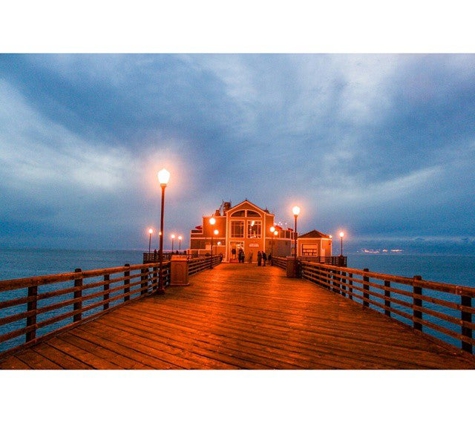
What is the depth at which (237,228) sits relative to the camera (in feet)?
127

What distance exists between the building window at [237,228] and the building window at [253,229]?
0.87 meters

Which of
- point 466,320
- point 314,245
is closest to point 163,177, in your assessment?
point 466,320

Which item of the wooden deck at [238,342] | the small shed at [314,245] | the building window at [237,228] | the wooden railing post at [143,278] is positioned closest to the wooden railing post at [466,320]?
the wooden deck at [238,342]

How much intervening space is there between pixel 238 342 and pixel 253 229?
33.5 metres

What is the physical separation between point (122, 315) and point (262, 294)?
16.3 ft

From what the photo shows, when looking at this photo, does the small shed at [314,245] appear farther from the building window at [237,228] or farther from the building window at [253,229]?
the building window at [237,228]

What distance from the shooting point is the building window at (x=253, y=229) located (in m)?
38.4

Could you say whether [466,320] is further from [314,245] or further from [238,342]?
[314,245]

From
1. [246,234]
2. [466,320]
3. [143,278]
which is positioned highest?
[246,234]

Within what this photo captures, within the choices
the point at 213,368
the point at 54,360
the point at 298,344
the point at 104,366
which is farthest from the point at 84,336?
the point at 298,344

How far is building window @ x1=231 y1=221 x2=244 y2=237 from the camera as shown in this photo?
38406mm

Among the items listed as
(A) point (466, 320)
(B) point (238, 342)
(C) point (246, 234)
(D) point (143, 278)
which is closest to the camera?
(A) point (466, 320)

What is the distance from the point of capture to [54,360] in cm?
430

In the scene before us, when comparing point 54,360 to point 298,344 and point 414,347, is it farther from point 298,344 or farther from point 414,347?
point 414,347
